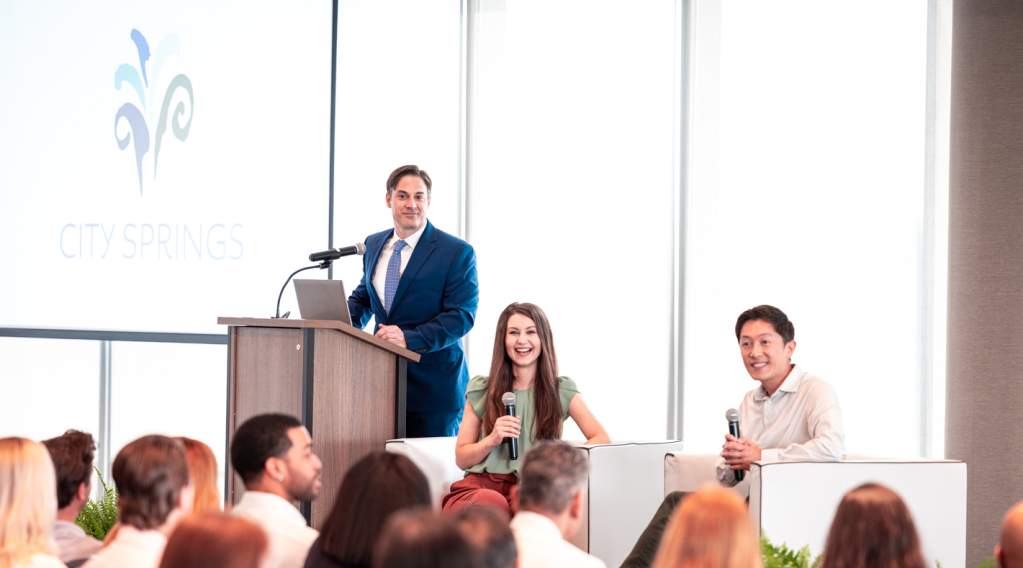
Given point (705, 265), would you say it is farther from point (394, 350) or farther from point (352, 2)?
point (352, 2)

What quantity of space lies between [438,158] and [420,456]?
2744 mm

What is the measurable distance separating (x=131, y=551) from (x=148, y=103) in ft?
16.3

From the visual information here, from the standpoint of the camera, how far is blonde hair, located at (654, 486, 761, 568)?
7.04 ft

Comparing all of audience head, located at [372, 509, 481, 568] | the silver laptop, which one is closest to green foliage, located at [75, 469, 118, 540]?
the silver laptop

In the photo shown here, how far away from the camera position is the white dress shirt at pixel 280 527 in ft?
9.46

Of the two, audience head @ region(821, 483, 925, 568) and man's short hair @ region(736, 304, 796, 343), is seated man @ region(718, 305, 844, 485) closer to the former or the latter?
man's short hair @ region(736, 304, 796, 343)

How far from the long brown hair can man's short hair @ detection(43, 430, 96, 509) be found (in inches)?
73.4

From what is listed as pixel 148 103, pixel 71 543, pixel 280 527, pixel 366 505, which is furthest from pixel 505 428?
pixel 148 103

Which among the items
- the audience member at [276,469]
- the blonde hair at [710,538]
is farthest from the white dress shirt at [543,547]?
the audience member at [276,469]

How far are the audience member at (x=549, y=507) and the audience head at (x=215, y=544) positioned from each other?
86 centimetres

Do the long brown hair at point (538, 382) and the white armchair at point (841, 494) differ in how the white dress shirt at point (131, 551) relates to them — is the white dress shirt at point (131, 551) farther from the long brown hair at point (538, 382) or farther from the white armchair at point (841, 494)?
the long brown hair at point (538, 382)

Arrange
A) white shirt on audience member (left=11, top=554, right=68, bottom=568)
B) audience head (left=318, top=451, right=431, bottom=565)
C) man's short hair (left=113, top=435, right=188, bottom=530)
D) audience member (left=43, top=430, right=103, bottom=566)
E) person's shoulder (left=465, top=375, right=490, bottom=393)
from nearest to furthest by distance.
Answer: audience head (left=318, top=451, right=431, bottom=565) < white shirt on audience member (left=11, top=554, right=68, bottom=568) < man's short hair (left=113, top=435, right=188, bottom=530) < audience member (left=43, top=430, right=103, bottom=566) < person's shoulder (left=465, top=375, right=490, bottom=393)

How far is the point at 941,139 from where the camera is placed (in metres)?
5.90

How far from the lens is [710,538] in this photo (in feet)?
7.07
